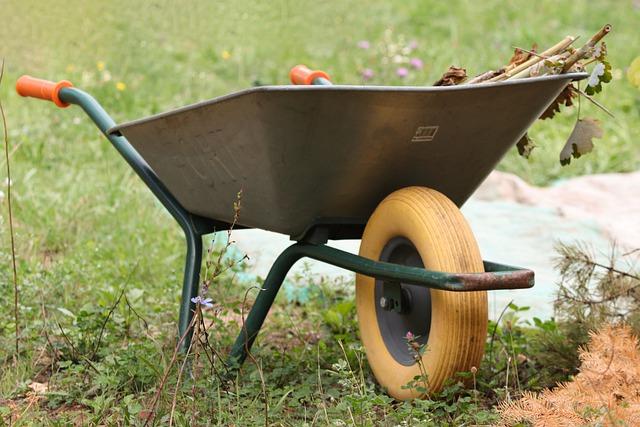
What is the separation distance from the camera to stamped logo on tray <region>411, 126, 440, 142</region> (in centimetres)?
209

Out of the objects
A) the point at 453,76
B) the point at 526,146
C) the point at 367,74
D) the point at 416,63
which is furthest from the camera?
the point at 416,63

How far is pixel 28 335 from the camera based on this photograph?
2684mm

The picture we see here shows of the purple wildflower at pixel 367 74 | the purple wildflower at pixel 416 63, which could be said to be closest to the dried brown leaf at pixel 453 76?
the purple wildflower at pixel 367 74

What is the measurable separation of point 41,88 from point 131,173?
203cm

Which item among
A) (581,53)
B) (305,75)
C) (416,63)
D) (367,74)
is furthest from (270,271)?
(416,63)

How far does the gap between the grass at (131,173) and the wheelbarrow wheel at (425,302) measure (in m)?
0.09

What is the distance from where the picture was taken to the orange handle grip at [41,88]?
2.81 m

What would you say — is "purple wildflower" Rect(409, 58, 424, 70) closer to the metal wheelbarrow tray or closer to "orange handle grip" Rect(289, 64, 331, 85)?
"orange handle grip" Rect(289, 64, 331, 85)

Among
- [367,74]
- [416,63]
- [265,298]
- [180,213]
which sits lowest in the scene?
[265,298]

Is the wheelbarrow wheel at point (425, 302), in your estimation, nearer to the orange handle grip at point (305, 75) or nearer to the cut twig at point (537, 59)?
the cut twig at point (537, 59)

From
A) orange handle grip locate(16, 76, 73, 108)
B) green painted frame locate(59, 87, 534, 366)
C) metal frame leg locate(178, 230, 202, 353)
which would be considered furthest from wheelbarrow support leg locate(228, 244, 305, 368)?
orange handle grip locate(16, 76, 73, 108)

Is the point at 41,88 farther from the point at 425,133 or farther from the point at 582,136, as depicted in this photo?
the point at 582,136

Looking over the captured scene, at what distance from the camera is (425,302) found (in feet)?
7.47

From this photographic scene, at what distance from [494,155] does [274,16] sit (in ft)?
17.9
